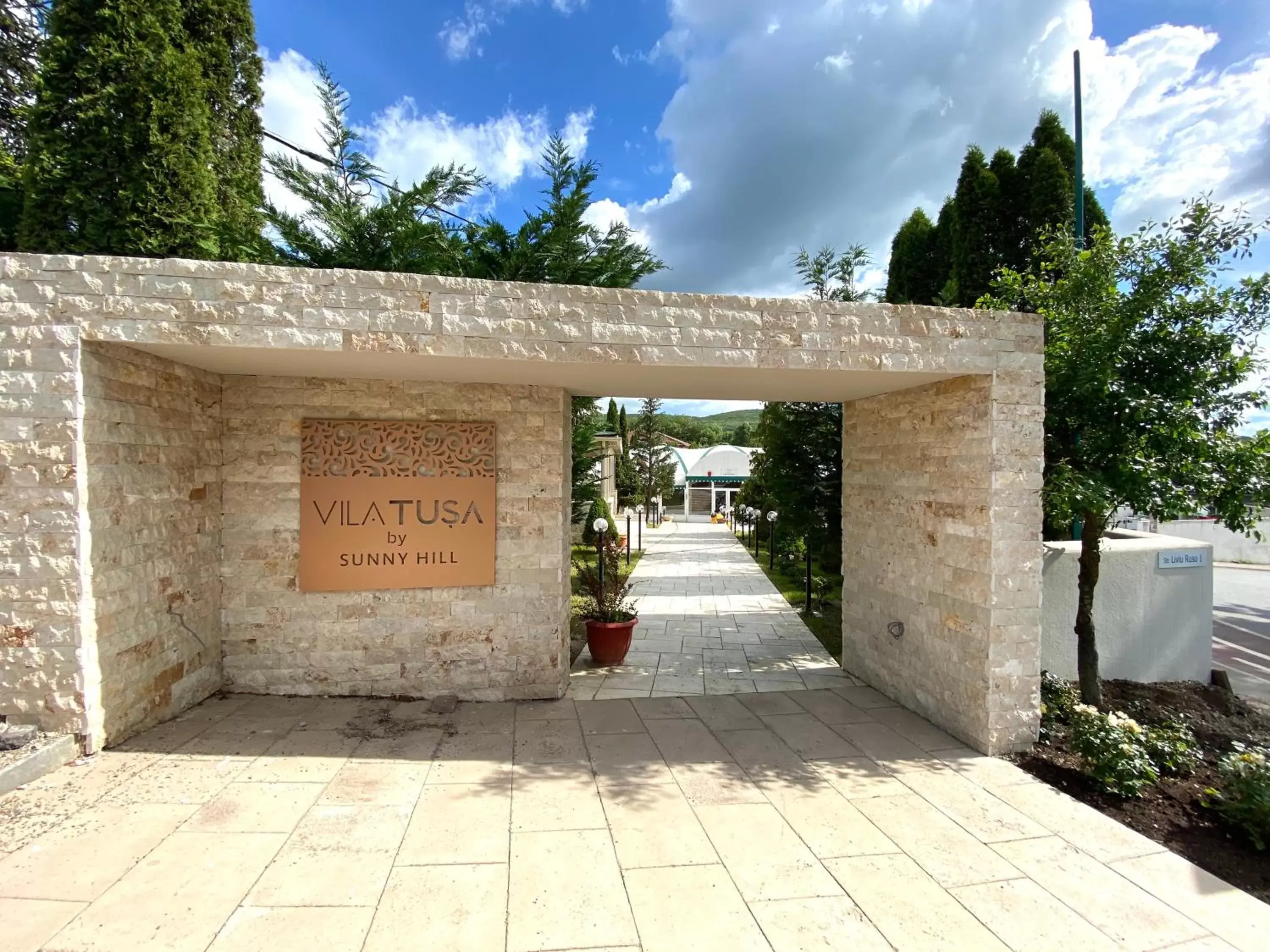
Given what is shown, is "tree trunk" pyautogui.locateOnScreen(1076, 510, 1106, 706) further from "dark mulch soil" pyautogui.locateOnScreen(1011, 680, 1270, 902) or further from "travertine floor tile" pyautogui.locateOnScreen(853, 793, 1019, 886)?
"travertine floor tile" pyautogui.locateOnScreen(853, 793, 1019, 886)

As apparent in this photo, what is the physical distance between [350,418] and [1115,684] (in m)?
7.67

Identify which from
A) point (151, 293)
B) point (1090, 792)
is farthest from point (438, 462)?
point (1090, 792)

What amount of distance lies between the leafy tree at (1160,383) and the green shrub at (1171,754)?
1586 millimetres

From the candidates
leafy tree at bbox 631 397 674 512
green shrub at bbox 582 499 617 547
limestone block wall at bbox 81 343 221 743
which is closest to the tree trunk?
limestone block wall at bbox 81 343 221 743

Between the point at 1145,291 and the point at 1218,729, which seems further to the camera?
the point at 1218,729

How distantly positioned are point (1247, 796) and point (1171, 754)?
0.73 m

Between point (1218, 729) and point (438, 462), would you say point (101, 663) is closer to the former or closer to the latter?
point (438, 462)

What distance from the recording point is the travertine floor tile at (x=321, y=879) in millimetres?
2502

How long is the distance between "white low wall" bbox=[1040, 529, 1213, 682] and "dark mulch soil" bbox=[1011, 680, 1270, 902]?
0.29 m

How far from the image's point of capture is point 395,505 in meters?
4.76

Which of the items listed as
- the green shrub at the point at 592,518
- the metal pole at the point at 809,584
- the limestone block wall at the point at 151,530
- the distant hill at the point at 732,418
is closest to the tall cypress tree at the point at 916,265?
the metal pole at the point at 809,584

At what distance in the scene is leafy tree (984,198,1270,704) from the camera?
4250 millimetres

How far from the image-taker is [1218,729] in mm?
4906

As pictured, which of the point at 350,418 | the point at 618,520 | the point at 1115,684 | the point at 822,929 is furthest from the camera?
the point at 618,520
